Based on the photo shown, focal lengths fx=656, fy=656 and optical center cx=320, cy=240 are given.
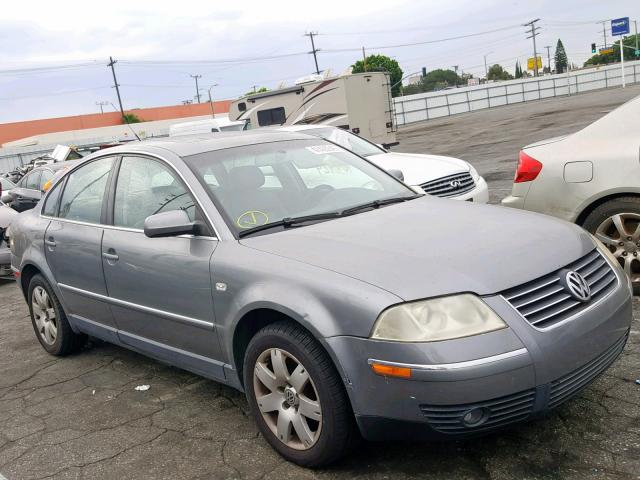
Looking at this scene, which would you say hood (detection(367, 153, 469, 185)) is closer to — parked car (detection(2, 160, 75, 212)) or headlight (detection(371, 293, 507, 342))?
headlight (detection(371, 293, 507, 342))

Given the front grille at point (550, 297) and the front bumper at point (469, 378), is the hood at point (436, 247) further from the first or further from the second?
the front bumper at point (469, 378)

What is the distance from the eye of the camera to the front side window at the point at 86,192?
4.51 metres

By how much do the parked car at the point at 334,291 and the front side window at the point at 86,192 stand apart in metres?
0.03

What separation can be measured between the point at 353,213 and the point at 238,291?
0.86 metres

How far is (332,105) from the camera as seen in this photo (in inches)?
731

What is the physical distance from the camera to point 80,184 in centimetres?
488

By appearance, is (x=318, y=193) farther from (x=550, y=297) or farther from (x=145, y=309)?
(x=550, y=297)

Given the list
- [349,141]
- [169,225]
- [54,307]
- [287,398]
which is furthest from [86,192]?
[349,141]

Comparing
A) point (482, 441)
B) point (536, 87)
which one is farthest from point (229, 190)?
point (536, 87)

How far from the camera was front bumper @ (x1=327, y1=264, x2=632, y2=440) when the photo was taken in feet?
8.34

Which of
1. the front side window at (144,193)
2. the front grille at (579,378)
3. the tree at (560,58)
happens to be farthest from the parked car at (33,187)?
the tree at (560,58)

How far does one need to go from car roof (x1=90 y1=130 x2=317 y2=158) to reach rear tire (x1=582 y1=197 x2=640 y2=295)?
222cm

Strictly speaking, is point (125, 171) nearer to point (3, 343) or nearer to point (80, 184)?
point (80, 184)

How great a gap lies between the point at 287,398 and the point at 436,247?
986 millimetres
